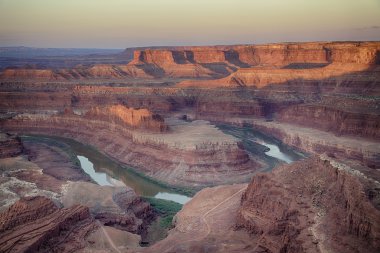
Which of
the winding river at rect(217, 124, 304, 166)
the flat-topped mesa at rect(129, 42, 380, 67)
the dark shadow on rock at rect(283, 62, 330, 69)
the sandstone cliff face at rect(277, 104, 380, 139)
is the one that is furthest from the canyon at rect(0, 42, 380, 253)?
the dark shadow on rock at rect(283, 62, 330, 69)

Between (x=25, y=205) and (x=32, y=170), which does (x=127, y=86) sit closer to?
(x=32, y=170)

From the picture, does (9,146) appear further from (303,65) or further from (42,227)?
(303,65)

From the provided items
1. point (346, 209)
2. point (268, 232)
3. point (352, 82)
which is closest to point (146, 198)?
point (268, 232)

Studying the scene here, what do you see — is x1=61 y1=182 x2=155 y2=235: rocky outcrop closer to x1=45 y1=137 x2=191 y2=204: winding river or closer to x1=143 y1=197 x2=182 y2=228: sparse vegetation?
x1=143 y1=197 x2=182 y2=228: sparse vegetation

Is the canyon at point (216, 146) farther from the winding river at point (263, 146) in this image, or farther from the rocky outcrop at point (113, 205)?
the winding river at point (263, 146)

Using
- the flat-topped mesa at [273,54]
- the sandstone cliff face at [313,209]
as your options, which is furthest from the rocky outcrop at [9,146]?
the flat-topped mesa at [273,54]

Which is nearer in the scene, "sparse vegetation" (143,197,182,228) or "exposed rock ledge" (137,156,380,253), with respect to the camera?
"exposed rock ledge" (137,156,380,253)

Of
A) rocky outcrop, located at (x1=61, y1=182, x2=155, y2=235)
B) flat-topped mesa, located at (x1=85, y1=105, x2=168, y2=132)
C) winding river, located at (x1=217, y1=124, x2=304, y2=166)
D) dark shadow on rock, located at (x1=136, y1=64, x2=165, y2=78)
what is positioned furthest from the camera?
dark shadow on rock, located at (x1=136, y1=64, x2=165, y2=78)

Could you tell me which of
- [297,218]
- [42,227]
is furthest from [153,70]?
[297,218]
